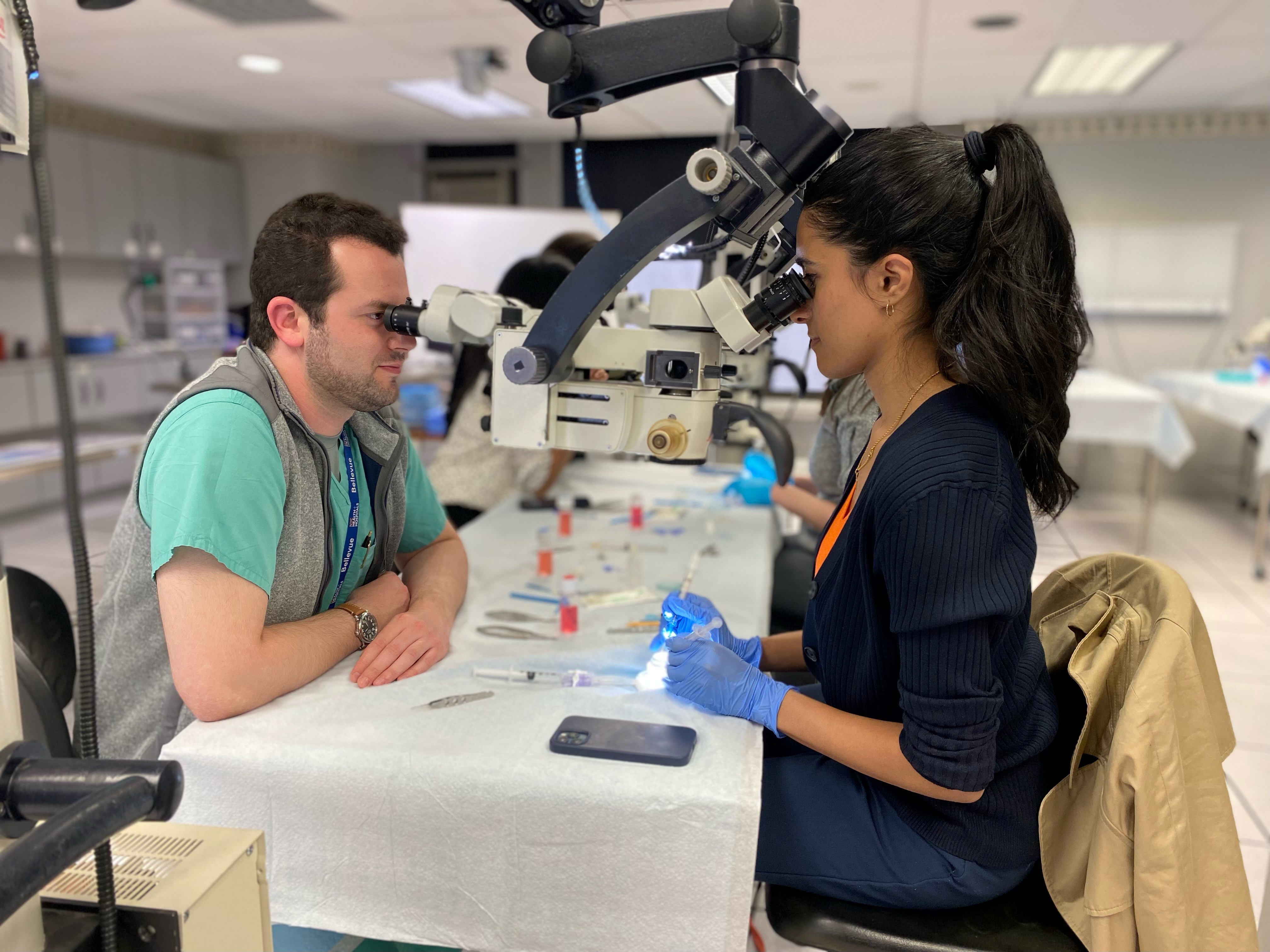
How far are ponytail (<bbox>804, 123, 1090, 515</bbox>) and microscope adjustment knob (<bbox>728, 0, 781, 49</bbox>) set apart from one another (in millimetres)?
193

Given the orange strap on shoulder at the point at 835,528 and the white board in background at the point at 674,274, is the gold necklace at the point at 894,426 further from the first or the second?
the white board in background at the point at 674,274

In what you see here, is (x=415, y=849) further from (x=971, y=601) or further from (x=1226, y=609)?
(x=1226, y=609)

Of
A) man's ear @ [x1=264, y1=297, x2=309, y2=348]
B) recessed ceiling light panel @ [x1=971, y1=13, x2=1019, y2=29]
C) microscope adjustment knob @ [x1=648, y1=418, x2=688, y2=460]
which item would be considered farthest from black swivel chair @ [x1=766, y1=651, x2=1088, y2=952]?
recessed ceiling light panel @ [x1=971, y1=13, x2=1019, y2=29]

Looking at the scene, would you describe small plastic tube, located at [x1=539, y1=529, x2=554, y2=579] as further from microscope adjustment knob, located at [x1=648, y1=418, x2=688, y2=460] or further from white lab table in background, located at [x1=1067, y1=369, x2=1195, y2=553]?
white lab table in background, located at [x1=1067, y1=369, x2=1195, y2=553]

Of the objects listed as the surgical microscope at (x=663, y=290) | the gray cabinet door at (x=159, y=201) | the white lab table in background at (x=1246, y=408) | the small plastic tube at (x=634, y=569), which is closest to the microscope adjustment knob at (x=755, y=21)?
the surgical microscope at (x=663, y=290)

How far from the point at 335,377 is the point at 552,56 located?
0.56 meters

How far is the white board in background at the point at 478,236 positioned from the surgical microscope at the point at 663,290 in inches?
153

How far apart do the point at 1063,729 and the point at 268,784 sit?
0.98 meters

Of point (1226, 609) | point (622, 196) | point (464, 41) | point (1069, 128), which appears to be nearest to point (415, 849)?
point (622, 196)

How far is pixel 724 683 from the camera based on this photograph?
106cm

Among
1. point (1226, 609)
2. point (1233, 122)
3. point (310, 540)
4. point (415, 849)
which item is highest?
point (1233, 122)

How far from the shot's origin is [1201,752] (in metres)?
0.93

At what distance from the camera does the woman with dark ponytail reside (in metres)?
0.89

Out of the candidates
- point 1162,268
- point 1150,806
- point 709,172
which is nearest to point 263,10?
point 709,172
